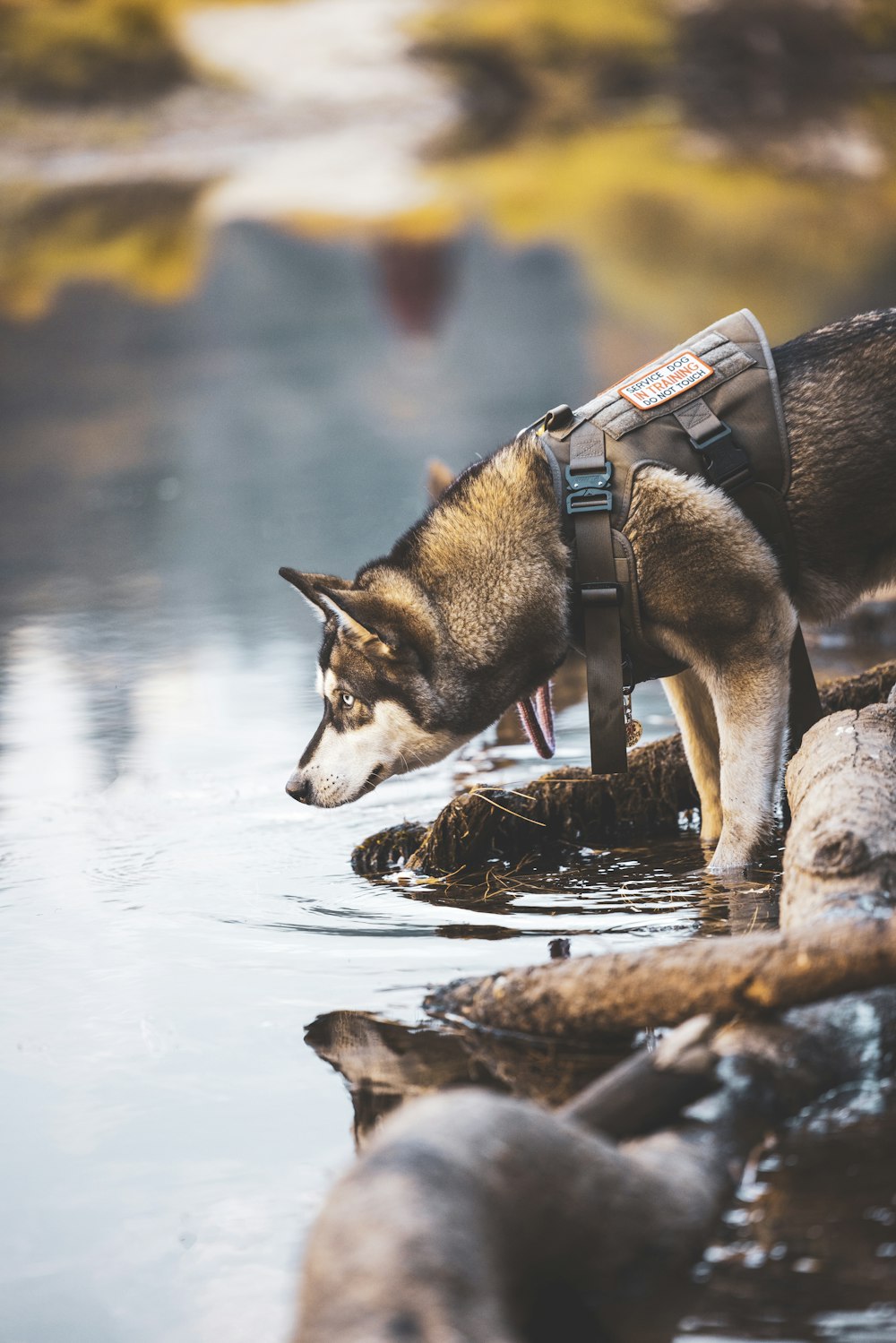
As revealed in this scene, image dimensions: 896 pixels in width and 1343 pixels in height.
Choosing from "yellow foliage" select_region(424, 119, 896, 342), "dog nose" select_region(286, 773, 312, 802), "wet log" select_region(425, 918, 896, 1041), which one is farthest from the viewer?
"yellow foliage" select_region(424, 119, 896, 342)

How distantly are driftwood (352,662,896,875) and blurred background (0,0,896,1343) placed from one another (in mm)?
240

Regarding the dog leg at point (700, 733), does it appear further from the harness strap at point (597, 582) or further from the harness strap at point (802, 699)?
the harness strap at point (597, 582)

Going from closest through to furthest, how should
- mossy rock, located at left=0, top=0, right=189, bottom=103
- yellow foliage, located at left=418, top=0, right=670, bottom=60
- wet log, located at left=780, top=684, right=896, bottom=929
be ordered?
1. wet log, located at left=780, top=684, right=896, bottom=929
2. mossy rock, located at left=0, top=0, right=189, bottom=103
3. yellow foliage, located at left=418, top=0, right=670, bottom=60

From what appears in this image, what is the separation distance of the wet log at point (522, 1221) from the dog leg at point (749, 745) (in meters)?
2.00

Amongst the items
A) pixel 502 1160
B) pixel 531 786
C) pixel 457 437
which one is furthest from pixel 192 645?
pixel 502 1160

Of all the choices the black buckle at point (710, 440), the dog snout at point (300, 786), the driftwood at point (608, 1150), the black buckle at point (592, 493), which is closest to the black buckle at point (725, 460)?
the black buckle at point (710, 440)

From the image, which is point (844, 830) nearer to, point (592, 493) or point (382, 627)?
point (592, 493)

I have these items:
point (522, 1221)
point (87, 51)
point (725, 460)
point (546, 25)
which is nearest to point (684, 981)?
point (522, 1221)

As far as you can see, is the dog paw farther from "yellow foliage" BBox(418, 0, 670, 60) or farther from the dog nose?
"yellow foliage" BBox(418, 0, 670, 60)

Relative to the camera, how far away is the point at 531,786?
5160 mm

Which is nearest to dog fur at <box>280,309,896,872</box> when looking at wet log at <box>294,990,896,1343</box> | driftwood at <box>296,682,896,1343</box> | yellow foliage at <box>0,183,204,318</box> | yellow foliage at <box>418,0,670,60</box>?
driftwood at <box>296,682,896,1343</box>

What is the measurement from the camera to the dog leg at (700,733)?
5.16m

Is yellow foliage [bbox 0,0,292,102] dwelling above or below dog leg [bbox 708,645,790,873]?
above

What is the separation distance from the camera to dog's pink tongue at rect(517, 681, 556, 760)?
16.9 feet
